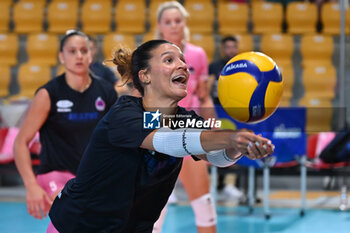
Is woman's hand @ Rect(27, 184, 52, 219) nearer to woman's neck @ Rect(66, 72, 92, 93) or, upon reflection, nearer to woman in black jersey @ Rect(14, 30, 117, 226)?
woman in black jersey @ Rect(14, 30, 117, 226)

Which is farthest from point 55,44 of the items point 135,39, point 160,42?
point 160,42

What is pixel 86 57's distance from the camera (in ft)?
11.3

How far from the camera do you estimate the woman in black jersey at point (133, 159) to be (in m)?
2.06

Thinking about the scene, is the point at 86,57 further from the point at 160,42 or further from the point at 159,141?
the point at 159,141

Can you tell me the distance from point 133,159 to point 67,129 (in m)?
1.30

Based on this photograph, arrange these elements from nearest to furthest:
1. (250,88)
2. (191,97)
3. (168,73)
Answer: (250,88) → (168,73) → (191,97)

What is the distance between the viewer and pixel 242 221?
17.9ft

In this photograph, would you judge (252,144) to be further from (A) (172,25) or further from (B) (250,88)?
(A) (172,25)

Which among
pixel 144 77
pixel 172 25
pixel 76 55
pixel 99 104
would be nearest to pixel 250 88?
pixel 144 77

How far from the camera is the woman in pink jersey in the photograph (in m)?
3.39

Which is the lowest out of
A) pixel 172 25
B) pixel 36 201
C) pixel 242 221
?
pixel 242 221

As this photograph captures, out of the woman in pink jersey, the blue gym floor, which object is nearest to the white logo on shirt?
the woman in pink jersey

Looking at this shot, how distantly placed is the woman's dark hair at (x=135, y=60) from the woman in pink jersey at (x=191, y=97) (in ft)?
3.81

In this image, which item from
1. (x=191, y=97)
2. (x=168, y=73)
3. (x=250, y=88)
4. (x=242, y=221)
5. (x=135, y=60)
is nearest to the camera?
(x=250, y=88)
